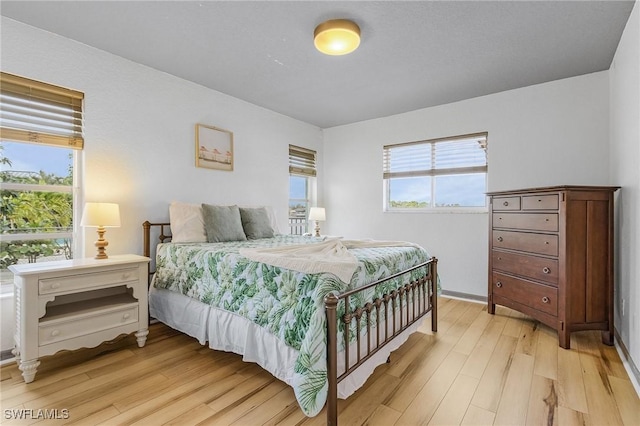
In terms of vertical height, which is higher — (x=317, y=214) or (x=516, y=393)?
(x=317, y=214)

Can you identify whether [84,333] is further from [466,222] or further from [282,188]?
[466,222]

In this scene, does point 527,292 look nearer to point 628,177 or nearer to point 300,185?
point 628,177

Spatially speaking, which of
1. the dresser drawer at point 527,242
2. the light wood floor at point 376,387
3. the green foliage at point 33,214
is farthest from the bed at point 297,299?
the dresser drawer at point 527,242

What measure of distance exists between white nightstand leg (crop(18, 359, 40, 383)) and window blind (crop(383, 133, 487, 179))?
165 inches

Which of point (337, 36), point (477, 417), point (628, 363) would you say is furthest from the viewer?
point (337, 36)

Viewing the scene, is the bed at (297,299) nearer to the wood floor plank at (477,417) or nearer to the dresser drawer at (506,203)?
the wood floor plank at (477,417)

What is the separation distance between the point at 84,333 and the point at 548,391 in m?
3.13

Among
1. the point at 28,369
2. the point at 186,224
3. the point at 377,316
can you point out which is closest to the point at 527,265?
the point at 377,316

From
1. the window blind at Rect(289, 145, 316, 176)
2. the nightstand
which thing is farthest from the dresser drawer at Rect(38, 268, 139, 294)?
the window blind at Rect(289, 145, 316, 176)

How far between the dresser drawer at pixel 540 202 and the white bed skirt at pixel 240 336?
152cm

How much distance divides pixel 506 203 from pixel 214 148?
10.7ft

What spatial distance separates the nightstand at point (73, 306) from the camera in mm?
1974

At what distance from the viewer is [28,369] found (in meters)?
1.96

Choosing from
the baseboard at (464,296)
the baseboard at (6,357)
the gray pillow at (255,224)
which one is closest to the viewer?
the baseboard at (6,357)
